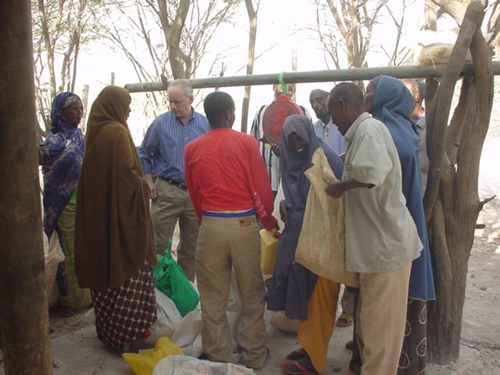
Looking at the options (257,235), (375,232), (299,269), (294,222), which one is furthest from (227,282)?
(375,232)

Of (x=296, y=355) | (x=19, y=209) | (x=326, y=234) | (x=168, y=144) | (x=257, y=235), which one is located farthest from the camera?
(x=168, y=144)

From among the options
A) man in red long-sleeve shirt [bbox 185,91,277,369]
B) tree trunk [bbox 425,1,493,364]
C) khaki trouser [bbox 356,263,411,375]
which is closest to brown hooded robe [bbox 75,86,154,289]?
man in red long-sleeve shirt [bbox 185,91,277,369]

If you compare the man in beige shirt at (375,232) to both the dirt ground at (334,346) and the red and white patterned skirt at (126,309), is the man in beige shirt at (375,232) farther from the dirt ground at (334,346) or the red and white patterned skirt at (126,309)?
the red and white patterned skirt at (126,309)

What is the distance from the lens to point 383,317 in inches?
107

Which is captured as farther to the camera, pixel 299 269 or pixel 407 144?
pixel 299 269

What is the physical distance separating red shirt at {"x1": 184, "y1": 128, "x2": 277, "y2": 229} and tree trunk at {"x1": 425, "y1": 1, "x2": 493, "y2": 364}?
3.76ft

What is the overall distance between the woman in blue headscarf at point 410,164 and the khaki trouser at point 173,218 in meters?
2.11

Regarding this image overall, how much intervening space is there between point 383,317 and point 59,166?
9.48 ft

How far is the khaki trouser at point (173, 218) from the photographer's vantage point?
4.43 meters

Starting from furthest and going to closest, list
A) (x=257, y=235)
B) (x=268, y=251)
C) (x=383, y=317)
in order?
(x=268, y=251) < (x=257, y=235) < (x=383, y=317)

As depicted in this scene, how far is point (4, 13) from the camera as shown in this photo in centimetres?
188

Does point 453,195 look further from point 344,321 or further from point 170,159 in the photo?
point 170,159

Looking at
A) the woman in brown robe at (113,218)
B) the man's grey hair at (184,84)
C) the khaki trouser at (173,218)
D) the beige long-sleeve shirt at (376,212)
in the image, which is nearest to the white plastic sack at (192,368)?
the woman in brown robe at (113,218)

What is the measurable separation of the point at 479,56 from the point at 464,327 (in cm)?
226
